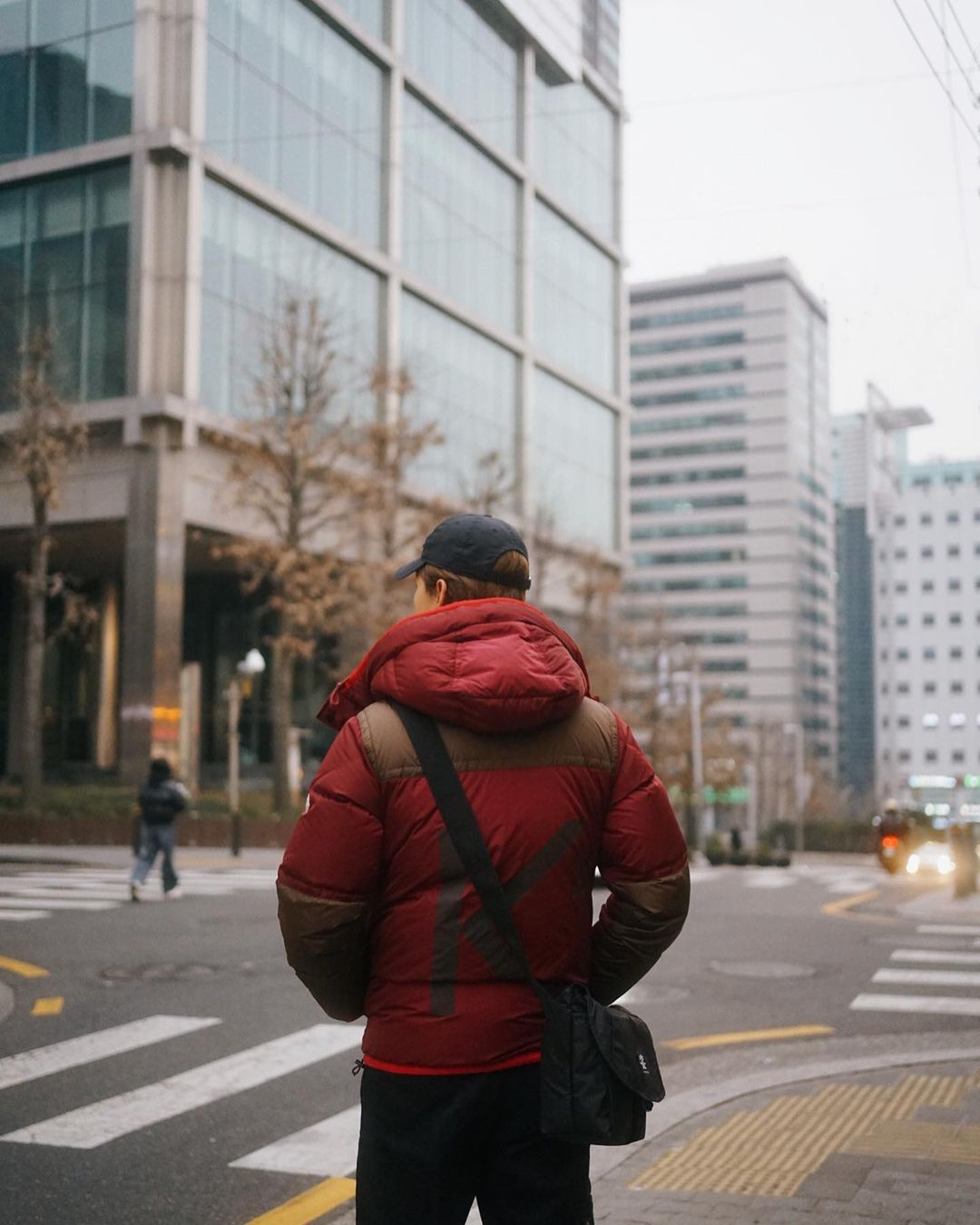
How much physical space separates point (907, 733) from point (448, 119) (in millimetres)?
112728

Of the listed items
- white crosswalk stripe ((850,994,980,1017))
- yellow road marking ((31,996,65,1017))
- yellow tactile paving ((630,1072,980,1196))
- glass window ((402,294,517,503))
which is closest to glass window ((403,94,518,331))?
glass window ((402,294,517,503))

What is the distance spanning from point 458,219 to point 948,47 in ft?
130

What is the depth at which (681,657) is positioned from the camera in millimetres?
63562

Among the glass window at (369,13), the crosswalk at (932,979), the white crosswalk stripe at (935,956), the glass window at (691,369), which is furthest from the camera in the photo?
the glass window at (691,369)

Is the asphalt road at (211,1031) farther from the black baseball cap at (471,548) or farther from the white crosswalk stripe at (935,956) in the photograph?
the black baseball cap at (471,548)

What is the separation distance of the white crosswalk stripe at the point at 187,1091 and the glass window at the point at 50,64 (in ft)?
18.5

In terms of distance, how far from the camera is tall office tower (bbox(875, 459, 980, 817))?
5758 inches

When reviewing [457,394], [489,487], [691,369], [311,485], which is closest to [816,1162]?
[311,485]


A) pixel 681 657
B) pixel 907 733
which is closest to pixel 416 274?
pixel 681 657

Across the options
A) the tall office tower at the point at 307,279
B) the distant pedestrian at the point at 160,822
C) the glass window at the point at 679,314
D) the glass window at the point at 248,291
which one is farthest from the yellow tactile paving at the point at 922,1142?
the glass window at the point at 679,314

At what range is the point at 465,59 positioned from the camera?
158 ft

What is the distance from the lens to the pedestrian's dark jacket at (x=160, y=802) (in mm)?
16723

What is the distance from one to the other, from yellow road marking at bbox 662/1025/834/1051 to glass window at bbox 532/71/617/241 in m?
47.3

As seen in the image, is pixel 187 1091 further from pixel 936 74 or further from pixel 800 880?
pixel 800 880
